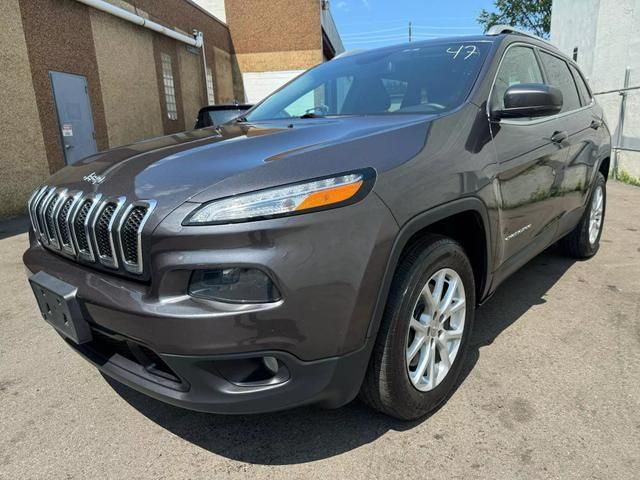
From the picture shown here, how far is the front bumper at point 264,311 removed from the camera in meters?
1.58

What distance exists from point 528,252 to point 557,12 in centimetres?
1657

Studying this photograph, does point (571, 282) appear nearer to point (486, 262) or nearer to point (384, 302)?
point (486, 262)

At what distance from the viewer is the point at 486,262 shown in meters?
2.45

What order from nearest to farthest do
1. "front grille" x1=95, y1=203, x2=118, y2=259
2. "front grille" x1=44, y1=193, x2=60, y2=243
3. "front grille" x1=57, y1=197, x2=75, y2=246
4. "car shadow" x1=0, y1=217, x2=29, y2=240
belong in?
"front grille" x1=95, y1=203, x2=118, y2=259 < "front grille" x1=57, y1=197, x2=75, y2=246 < "front grille" x1=44, y1=193, x2=60, y2=243 < "car shadow" x1=0, y1=217, x2=29, y2=240

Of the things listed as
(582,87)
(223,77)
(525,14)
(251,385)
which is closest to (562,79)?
(582,87)

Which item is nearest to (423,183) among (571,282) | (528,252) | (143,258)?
(143,258)

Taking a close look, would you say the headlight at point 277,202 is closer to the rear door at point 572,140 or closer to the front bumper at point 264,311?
the front bumper at point 264,311

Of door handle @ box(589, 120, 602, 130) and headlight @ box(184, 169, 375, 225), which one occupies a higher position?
door handle @ box(589, 120, 602, 130)

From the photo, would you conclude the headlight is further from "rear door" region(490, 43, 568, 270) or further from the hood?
"rear door" region(490, 43, 568, 270)

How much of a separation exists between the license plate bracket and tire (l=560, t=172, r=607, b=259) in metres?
3.86

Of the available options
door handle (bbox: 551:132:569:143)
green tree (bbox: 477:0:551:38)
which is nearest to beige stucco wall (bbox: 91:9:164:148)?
door handle (bbox: 551:132:569:143)

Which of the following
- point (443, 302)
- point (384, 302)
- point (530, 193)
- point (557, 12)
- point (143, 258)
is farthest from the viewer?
point (557, 12)

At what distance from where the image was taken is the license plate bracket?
6.15 ft

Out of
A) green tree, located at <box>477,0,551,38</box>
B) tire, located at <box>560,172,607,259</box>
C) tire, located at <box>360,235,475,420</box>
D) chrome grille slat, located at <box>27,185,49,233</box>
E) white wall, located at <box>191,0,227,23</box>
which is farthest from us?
green tree, located at <box>477,0,551,38</box>
